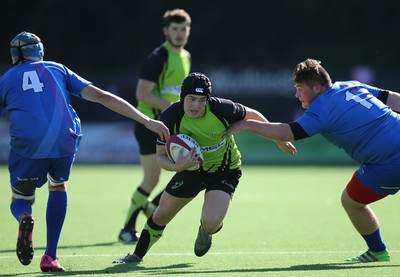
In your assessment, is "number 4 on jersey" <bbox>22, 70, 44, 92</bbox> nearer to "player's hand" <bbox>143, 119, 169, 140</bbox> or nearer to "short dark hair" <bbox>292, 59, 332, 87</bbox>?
"player's hand" <bbox>143, 119, 169, 140</bbox>

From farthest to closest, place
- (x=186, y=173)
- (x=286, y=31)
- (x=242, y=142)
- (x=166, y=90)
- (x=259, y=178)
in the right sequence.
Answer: (x=286, y=31) < (x=242, y=142) < (x=259, y=178) < (x=166, y=90) < (x=186, y=173)

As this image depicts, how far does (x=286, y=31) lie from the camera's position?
27.9 metres

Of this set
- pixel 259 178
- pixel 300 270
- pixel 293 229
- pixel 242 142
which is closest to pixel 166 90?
pixel 293 229

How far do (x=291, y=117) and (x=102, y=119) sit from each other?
464 cm

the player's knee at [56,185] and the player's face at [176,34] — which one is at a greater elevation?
the player's face at [176,34]

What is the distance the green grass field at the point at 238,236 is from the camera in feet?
22.7

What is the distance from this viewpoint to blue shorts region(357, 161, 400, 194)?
22.9 ft

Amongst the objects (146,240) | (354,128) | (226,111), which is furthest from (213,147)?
(354,128)

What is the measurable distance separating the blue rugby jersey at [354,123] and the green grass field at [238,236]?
0.95 m

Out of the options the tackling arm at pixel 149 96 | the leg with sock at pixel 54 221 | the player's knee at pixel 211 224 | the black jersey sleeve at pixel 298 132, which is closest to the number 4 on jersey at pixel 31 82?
the leg with sock at pixel 54 221

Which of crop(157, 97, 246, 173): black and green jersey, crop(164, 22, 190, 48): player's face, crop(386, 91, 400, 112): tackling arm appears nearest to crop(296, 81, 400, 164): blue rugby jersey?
crop(386, 91, 400, 112): tackling arm

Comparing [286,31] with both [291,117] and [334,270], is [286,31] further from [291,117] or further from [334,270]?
[334,270]

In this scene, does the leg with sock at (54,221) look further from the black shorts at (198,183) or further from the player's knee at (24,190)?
the black shorts at (198,183)

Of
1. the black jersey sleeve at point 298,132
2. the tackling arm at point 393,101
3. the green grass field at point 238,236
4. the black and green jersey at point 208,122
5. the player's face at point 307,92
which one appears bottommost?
the green grass field at point 238,236
